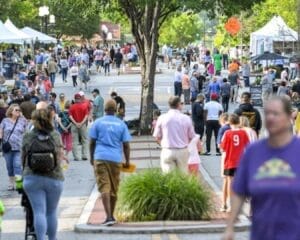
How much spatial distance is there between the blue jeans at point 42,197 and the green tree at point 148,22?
17384mm

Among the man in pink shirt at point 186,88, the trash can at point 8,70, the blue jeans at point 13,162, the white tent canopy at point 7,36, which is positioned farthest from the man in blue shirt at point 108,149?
the trash can at point 8,70

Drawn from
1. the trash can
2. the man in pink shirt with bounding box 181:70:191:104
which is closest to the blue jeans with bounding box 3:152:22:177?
the man in pink shirt with bounding box 181:70:191:104

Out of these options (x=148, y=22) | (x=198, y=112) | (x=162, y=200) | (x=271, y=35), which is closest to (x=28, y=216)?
(x=162, y=200)

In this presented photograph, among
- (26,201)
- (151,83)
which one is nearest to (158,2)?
(151,83)

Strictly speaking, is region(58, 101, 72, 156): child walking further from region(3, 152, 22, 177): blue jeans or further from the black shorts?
the black shorts

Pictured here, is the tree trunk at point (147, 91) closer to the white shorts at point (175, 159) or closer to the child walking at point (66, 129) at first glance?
the child walking at point (66, 129)

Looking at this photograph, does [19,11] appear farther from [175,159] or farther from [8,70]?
[175,159]

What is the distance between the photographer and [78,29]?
299ft

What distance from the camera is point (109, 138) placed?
485 inches

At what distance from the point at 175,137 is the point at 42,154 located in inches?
171

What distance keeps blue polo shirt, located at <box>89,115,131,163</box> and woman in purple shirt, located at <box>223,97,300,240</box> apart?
6299 millimetres

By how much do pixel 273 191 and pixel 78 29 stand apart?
86.2 metres

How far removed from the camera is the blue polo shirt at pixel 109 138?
12312 mm

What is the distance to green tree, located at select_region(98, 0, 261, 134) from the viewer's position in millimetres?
27719
